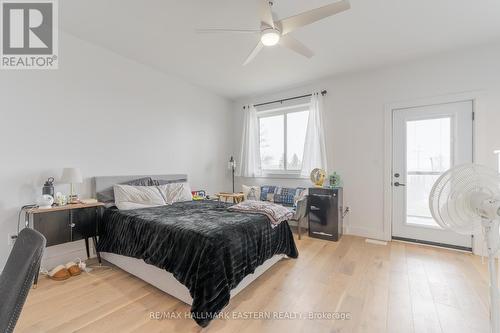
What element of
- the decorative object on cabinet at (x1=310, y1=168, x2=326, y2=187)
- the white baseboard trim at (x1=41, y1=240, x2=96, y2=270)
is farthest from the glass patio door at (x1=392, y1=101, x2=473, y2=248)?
the white baseboard trim at (x1=41, y1=240, x2=96, y2=270)

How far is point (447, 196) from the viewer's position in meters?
1.04

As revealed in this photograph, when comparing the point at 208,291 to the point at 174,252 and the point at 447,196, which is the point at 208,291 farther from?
the point at 447,196

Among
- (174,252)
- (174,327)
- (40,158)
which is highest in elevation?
(40,158)

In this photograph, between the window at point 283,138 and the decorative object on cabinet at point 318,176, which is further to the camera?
the window at point 283,138

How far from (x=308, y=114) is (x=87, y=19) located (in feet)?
11.4

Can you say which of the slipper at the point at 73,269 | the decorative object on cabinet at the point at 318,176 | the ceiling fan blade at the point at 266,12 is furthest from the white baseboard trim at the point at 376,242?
the slipper at the point at 73,269

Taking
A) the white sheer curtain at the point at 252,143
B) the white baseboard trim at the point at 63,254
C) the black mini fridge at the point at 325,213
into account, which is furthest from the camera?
the white sheer curtain at the point at 252,143

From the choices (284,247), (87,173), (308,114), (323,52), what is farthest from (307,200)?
(87,173)

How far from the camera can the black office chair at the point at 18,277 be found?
0.65 meters

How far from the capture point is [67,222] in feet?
8.05

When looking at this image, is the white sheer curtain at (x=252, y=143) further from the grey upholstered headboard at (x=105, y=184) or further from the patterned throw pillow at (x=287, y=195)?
the grey upholstered headboard at (x=105, y=184)

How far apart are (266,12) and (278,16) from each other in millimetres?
627

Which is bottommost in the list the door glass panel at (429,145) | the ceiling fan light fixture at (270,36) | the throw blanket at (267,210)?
the throw blanket at (267,210)

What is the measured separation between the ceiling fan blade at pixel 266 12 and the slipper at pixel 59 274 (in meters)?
3.18
